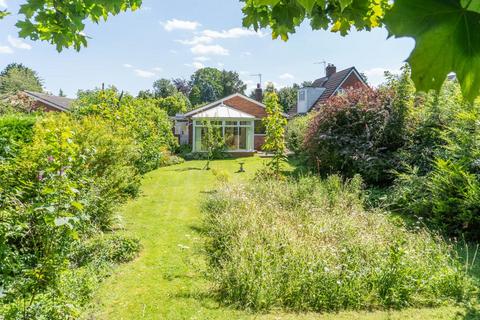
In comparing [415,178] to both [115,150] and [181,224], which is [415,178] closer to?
[181,224]

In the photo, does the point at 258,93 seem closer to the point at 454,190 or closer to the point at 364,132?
the point at 364,132

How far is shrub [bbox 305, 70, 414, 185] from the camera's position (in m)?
10.3

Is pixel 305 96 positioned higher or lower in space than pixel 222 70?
lower

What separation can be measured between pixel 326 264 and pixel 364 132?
25.1ft

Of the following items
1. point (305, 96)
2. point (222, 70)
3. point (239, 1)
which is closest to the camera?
point (239, 1)

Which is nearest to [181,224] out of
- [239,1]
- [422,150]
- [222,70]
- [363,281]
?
[363,281]

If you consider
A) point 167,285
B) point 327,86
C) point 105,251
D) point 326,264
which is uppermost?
point 327,86

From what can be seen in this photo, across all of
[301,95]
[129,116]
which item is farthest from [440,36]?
[301,95]

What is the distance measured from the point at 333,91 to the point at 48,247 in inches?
889

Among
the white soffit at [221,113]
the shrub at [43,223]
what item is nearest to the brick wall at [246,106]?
the white soffit at [221,113]

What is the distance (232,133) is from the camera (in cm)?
2139

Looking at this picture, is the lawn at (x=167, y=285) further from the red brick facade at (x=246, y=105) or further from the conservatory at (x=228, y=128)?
the red brick facade at (x=246, y=105)

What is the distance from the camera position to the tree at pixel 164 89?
4592 cm

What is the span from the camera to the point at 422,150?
9.46m
